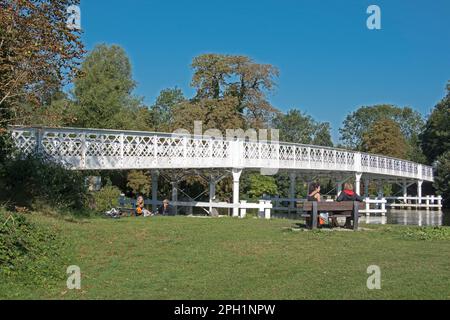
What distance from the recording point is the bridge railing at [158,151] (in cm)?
2316

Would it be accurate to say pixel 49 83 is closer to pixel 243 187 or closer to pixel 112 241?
pixel 112 241

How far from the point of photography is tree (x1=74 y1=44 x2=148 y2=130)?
39.3m

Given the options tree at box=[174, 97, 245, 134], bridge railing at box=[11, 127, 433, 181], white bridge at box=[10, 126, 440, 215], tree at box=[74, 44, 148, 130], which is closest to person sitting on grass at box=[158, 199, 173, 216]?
white bridge at box=[10, 126, 440, 215]

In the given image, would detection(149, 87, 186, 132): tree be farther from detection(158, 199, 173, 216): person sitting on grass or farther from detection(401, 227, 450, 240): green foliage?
detection(401, 227, 450, 240): green foliage

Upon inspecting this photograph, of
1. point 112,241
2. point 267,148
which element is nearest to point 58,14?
point 112,241

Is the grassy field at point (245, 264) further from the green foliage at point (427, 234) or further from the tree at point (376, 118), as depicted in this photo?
the tree at point (376, 118)

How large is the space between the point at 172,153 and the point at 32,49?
16.3 meters

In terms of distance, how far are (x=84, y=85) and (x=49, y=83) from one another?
101 ft

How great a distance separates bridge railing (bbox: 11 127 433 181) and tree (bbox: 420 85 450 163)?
32535mm

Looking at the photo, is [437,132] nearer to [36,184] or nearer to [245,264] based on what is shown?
[36,184]

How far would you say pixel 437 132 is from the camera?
70.6m

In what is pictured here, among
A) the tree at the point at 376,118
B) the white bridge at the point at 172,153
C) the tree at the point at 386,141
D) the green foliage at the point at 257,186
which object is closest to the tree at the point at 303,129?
the tree at the point at 376,118

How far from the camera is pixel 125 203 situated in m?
32.2

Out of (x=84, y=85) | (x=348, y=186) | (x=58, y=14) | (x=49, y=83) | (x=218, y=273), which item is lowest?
(x=218, y=273)
